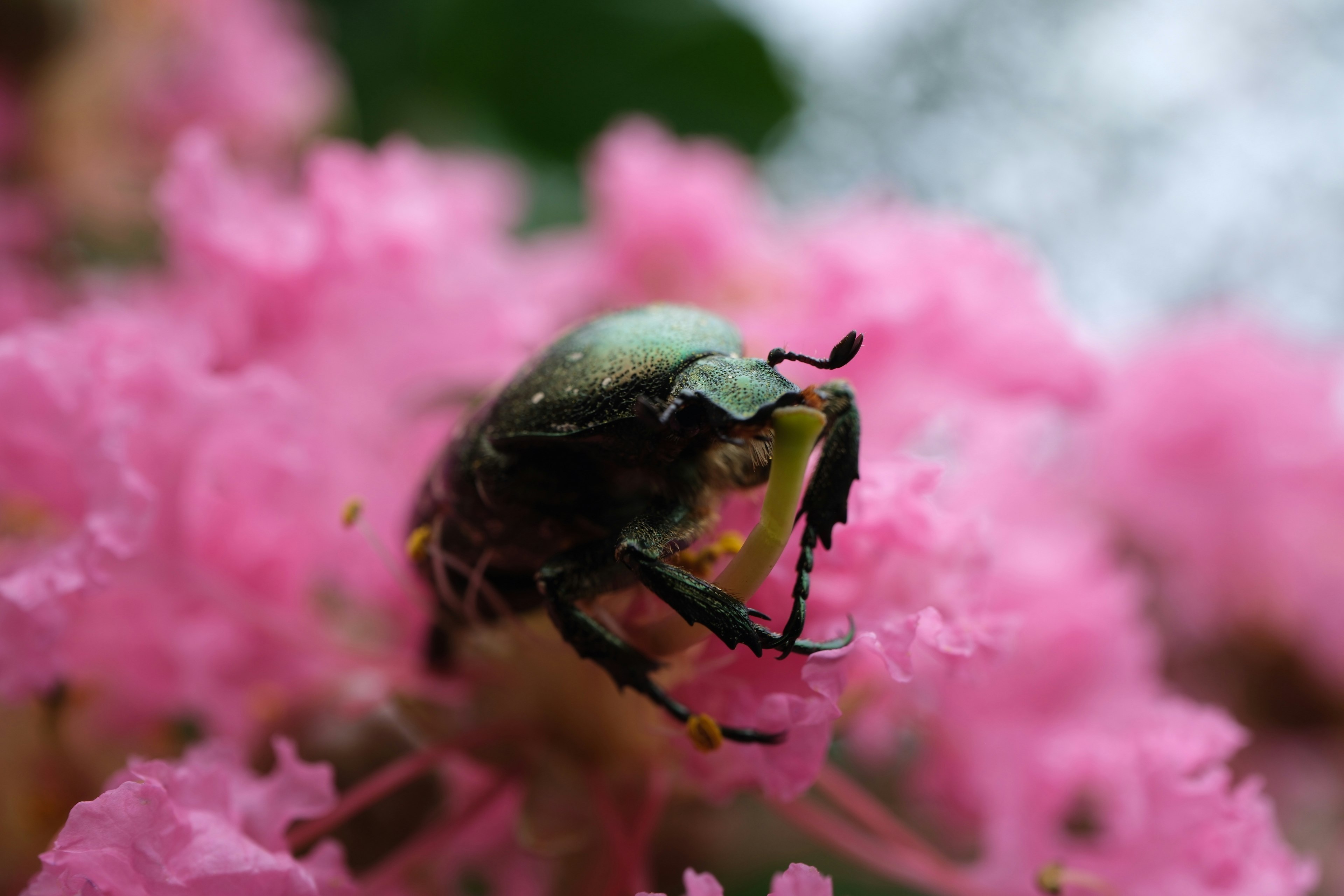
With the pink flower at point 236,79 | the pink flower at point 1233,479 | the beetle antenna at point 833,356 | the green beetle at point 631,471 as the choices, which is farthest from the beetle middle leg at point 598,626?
the pink flower at point 236,79

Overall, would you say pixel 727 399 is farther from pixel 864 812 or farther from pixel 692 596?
pixel 864 812

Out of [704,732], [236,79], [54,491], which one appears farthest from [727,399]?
[236,79]

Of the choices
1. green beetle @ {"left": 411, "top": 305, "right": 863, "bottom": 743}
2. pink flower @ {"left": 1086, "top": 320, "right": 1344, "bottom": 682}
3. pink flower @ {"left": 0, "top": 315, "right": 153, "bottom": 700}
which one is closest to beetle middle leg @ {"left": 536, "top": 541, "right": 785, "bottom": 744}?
green beetle @ {"left": 411, "top": 305, "right": 863, "bottom": 743}

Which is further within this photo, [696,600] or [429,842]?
[429,842]

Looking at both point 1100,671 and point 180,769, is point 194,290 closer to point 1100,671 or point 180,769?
point 180,769

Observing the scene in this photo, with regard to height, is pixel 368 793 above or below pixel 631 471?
below
